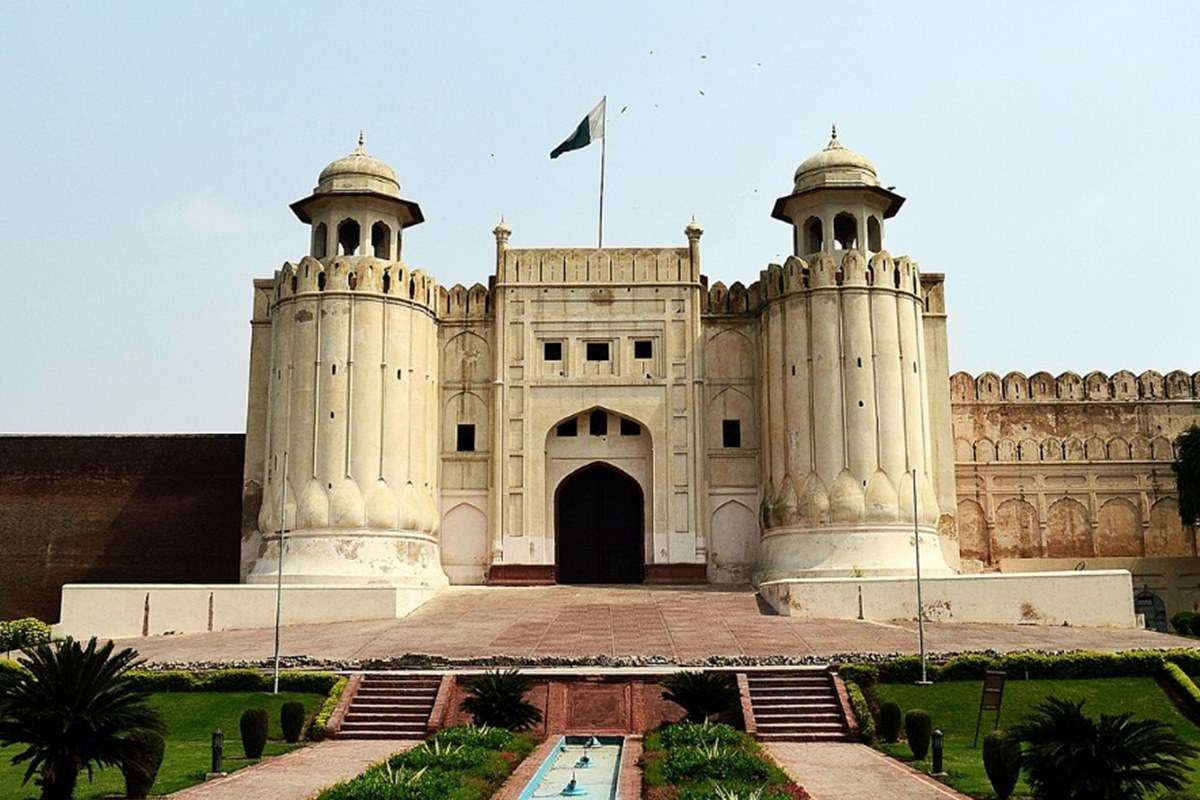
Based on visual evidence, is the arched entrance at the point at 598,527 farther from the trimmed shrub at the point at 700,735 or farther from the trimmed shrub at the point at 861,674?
the trimmed shrub at the point at 700,735

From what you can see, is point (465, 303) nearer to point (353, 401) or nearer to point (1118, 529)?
point (353, 401)

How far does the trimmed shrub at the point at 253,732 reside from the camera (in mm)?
14227

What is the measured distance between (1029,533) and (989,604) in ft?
29.7

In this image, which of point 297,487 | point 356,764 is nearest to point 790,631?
point 356,764

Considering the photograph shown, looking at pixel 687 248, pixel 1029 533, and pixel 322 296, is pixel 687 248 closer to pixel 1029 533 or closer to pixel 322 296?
pixel 322 296

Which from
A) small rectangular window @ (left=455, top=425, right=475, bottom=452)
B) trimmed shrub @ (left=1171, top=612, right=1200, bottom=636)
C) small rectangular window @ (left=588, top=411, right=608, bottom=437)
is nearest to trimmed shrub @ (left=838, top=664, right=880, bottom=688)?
trimmed shrub @ (left=1171, top=612, right=1200, bottom=636)

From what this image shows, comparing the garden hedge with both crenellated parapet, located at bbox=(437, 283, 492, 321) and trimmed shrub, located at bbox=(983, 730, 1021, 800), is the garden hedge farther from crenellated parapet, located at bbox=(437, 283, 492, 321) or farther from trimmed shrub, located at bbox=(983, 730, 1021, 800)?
crenellated parapet, located at bbox=(437, 283, 492, 321)

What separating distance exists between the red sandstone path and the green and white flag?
41.1 feet

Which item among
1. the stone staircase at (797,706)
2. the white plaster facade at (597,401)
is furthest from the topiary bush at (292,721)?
the white plaster facade at (597,401)

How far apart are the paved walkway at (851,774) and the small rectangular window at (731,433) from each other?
1579 cm

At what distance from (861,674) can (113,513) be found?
786 inches

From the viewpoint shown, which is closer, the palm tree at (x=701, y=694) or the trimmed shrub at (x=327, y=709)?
the palm tree at (x=701, y=694)

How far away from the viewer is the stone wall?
105 feet

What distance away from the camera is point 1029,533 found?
32250 mm
